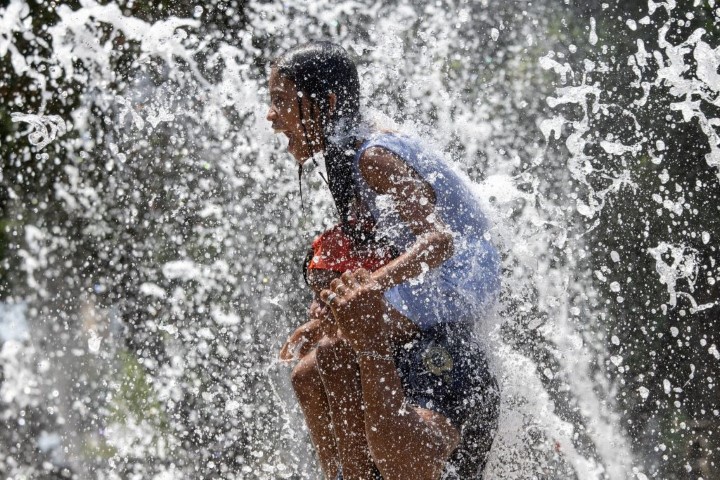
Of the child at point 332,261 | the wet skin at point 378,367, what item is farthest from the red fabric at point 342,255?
the wet skin at point 378,367

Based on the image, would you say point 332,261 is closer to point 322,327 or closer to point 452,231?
point 322,327

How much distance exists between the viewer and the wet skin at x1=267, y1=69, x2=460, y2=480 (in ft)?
6.50

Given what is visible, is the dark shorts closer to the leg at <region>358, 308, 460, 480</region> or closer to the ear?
the leg at <region>358, 308, 460, 480</region>

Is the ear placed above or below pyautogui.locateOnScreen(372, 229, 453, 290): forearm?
above

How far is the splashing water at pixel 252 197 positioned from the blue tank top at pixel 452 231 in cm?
77

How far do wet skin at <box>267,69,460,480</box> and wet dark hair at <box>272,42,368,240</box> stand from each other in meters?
0.17

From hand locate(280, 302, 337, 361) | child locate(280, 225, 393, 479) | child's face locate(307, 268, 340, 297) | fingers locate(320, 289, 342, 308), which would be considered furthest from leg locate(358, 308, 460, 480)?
hand locate(280, 302, 337, 361)

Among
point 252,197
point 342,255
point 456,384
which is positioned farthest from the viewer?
point 252,197

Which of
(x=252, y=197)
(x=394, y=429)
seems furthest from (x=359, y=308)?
(x=252, y=197)

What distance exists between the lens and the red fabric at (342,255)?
2.24 meters

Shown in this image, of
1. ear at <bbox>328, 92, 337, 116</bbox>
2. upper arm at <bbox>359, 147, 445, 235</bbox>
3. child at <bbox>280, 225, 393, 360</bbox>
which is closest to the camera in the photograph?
upper arm at <bbox>359, 147, 445, 235</bbox>

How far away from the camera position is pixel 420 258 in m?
2.06

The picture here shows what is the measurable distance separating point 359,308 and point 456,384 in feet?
1.27

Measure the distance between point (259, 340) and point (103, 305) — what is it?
8.82 ft
